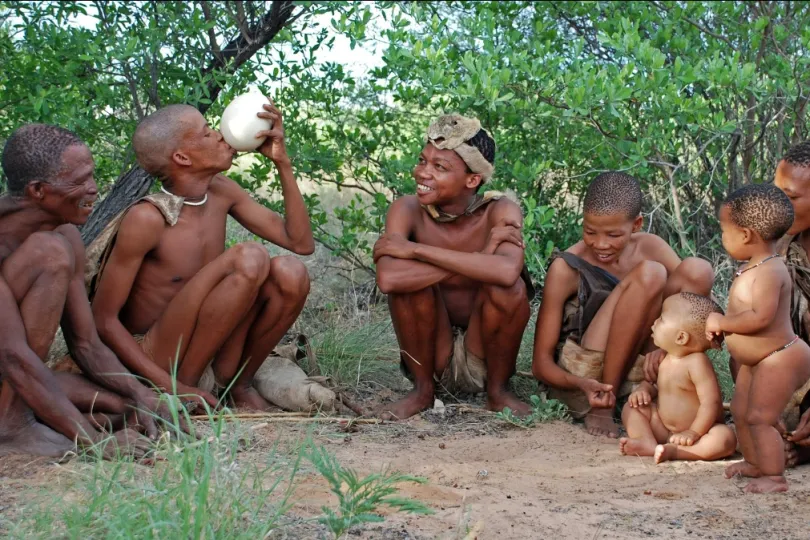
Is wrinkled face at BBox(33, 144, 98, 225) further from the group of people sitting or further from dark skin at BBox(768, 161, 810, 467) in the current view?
dark skin at BBox(768, 161, 810, 467)

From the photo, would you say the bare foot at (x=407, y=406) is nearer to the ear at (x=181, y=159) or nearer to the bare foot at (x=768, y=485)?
the ear at (x=181, y=159)

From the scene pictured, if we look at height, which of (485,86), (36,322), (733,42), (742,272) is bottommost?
(36,322)

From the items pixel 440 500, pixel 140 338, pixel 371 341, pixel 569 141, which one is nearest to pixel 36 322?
pixel 140 338

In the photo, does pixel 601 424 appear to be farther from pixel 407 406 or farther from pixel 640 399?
pixel 407 406

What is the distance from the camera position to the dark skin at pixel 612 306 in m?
3.96

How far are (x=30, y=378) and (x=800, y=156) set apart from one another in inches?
113

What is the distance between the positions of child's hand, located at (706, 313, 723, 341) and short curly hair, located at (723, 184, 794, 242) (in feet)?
0.99

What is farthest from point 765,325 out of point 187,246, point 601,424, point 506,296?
point 187,246

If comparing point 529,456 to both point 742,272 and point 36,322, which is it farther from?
point 36,322

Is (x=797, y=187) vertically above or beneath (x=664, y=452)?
above

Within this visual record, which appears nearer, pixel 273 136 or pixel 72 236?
pixel 72 236

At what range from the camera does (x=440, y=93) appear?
5000mm

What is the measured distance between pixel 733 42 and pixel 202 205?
12.4 feet

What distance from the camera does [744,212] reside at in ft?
10.6
